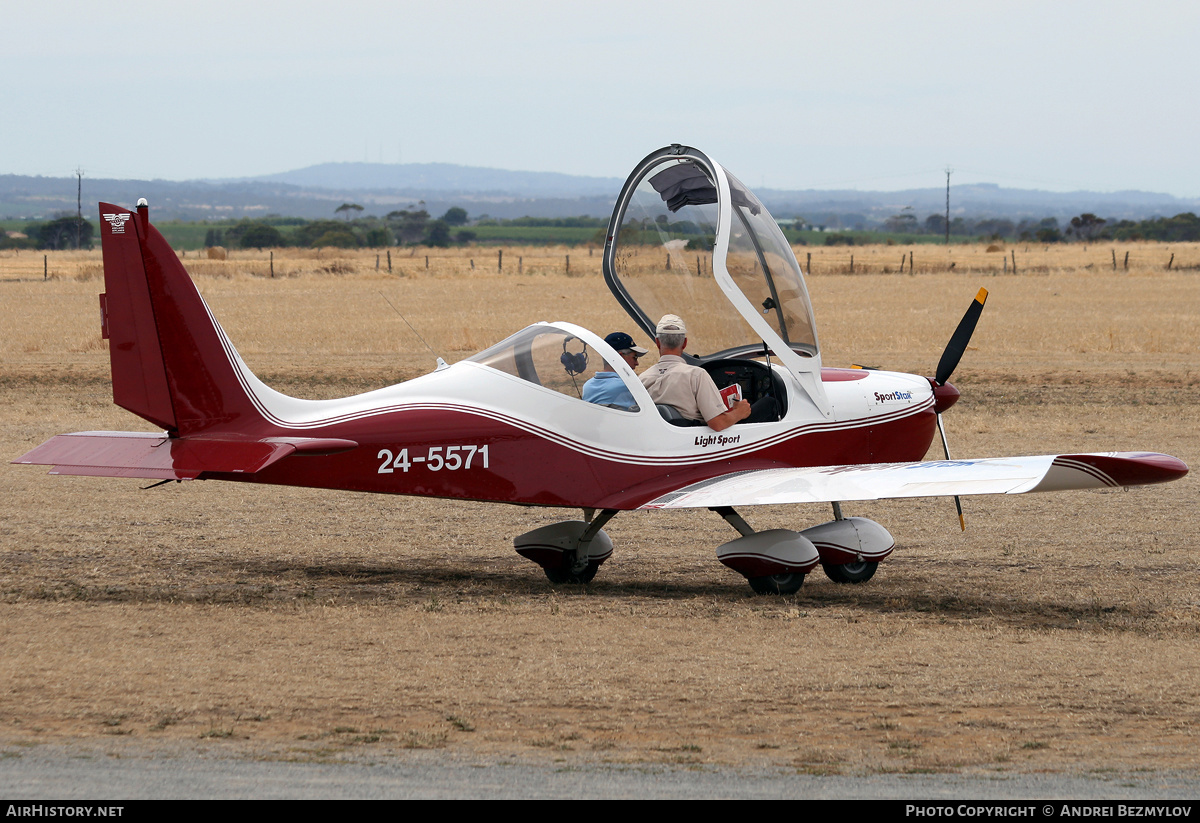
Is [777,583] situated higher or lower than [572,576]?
higher

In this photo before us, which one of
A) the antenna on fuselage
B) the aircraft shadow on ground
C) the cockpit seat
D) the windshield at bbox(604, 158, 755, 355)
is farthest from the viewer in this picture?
the windshield at bbox(604, 158, 755, 355)

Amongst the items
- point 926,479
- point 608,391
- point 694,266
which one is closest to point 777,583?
point 926,479

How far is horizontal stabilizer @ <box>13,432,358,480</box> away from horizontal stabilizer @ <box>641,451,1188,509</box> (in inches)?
96.1

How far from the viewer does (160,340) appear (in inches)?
319

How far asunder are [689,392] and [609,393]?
0.58m

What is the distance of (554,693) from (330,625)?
6.24 ft

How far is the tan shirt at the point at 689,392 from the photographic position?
879 cm

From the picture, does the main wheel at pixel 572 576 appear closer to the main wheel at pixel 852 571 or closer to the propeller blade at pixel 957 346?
the main wheel at pixel 852 571

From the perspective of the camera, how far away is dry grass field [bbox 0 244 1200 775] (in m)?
5.57

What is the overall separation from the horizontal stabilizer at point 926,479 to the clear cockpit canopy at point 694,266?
1189 millimetres

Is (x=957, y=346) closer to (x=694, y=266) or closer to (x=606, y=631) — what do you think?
(x=694, y=266)

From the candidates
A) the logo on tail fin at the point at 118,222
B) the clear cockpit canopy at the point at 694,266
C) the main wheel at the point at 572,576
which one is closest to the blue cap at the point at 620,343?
the clear cockpit canopy at the point at 694,266

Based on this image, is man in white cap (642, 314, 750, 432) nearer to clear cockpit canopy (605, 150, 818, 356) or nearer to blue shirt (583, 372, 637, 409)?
blue shirt (583, 372, 637, 409)

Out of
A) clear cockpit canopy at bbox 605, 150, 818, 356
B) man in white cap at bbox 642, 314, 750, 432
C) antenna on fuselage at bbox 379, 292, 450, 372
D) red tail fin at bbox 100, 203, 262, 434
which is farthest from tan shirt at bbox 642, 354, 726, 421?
red tail fin at bbox 100, 203, 262, 434
